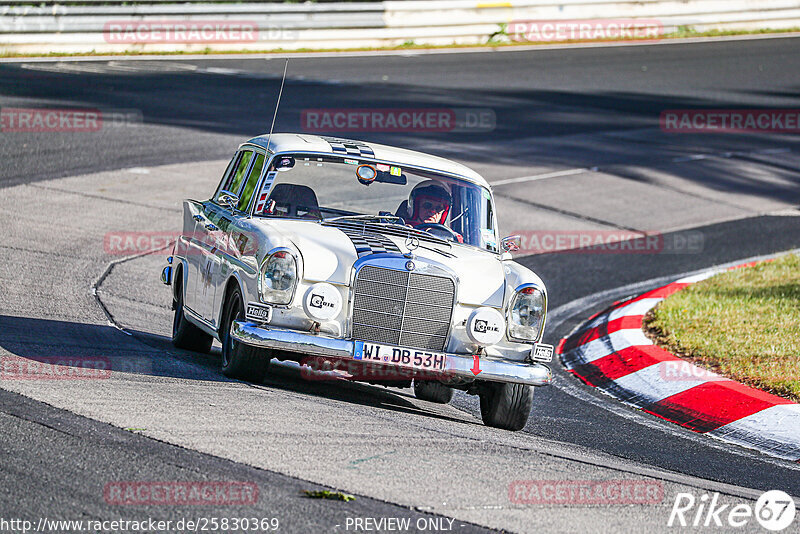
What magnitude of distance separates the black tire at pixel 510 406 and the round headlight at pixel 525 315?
31 centimetres

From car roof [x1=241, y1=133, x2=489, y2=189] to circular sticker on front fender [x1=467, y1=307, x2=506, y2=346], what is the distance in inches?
58.6

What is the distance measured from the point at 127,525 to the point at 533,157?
14.2 meters

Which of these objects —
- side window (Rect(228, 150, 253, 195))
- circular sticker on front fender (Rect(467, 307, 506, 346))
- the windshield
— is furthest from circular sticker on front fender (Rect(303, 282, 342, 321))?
side window (Rect(228, 150, 253, 195))

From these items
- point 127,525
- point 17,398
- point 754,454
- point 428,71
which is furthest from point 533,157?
point 127,525

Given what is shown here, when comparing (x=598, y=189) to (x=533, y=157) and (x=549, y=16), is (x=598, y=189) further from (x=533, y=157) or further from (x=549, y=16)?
(x=549, y=16)

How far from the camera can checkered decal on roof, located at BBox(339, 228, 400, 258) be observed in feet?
22.2

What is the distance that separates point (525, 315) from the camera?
6.91 m

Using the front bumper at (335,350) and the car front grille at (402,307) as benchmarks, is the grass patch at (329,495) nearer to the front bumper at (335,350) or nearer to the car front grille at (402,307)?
the front bumper at (335,350)

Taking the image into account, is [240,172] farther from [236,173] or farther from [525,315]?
[525,315]

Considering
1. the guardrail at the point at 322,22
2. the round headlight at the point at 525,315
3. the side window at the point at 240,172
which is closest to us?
the round headlight at the point at 525,315

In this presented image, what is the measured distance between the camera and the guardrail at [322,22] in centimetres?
2425

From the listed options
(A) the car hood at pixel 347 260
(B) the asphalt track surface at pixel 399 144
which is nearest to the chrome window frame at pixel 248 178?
(A) the car hood at pixel 347 260

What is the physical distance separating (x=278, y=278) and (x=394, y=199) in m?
1.52

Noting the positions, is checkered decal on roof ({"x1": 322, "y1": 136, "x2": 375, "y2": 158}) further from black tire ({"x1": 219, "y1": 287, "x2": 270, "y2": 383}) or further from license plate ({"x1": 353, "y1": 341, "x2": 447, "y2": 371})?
license plate ({"x1": 353, "y1": 341, "x2": 447, "y2": 371})
